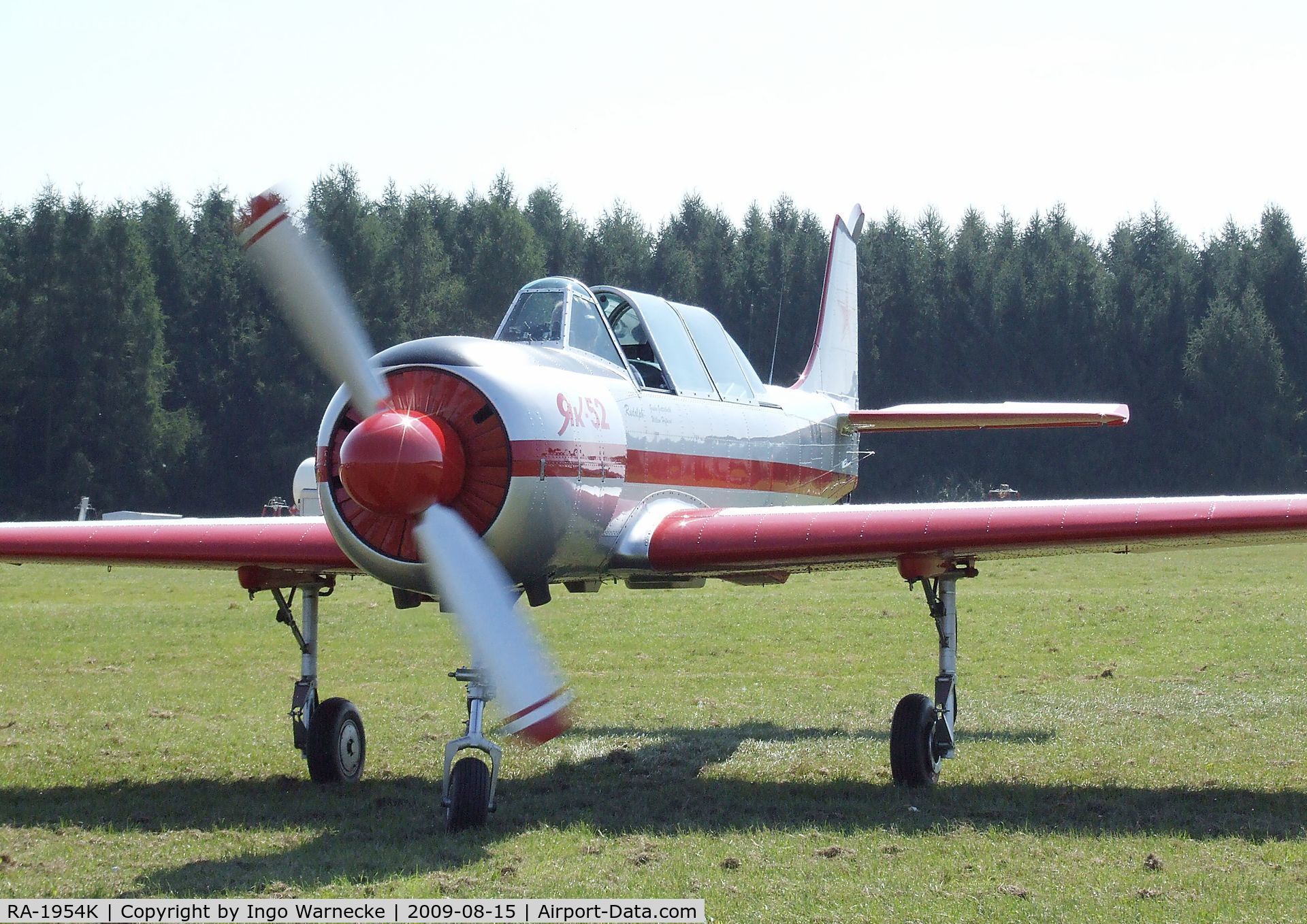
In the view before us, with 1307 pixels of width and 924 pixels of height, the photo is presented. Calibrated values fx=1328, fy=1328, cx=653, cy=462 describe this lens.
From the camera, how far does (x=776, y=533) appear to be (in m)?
8.23

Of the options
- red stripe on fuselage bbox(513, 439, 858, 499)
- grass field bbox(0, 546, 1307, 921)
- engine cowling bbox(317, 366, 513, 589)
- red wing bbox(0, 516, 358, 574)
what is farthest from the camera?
red wing bbox(0, 516, 358, 574)

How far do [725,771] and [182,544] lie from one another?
399cm

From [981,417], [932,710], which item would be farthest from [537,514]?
[981,417]

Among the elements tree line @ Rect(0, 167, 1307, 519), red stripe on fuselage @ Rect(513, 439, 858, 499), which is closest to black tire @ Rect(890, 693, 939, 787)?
red stripe on fuselage @ Rect(513, 439, 858, 499)

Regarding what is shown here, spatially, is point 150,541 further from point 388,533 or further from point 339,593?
point 339,593

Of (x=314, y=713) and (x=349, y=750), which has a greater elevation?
(x=314, y=713)

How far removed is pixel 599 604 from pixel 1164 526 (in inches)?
575

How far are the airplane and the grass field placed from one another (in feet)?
2.29

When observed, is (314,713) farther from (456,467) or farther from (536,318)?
(536,318)

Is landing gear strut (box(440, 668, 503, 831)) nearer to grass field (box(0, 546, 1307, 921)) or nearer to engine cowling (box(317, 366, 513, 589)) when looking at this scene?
→ grass field (box(0, 546, 1307, 921))

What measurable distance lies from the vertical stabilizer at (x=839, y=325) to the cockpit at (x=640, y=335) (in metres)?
3.13

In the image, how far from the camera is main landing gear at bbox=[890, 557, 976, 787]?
27.6 feet

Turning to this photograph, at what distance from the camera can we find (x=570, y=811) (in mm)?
7719
